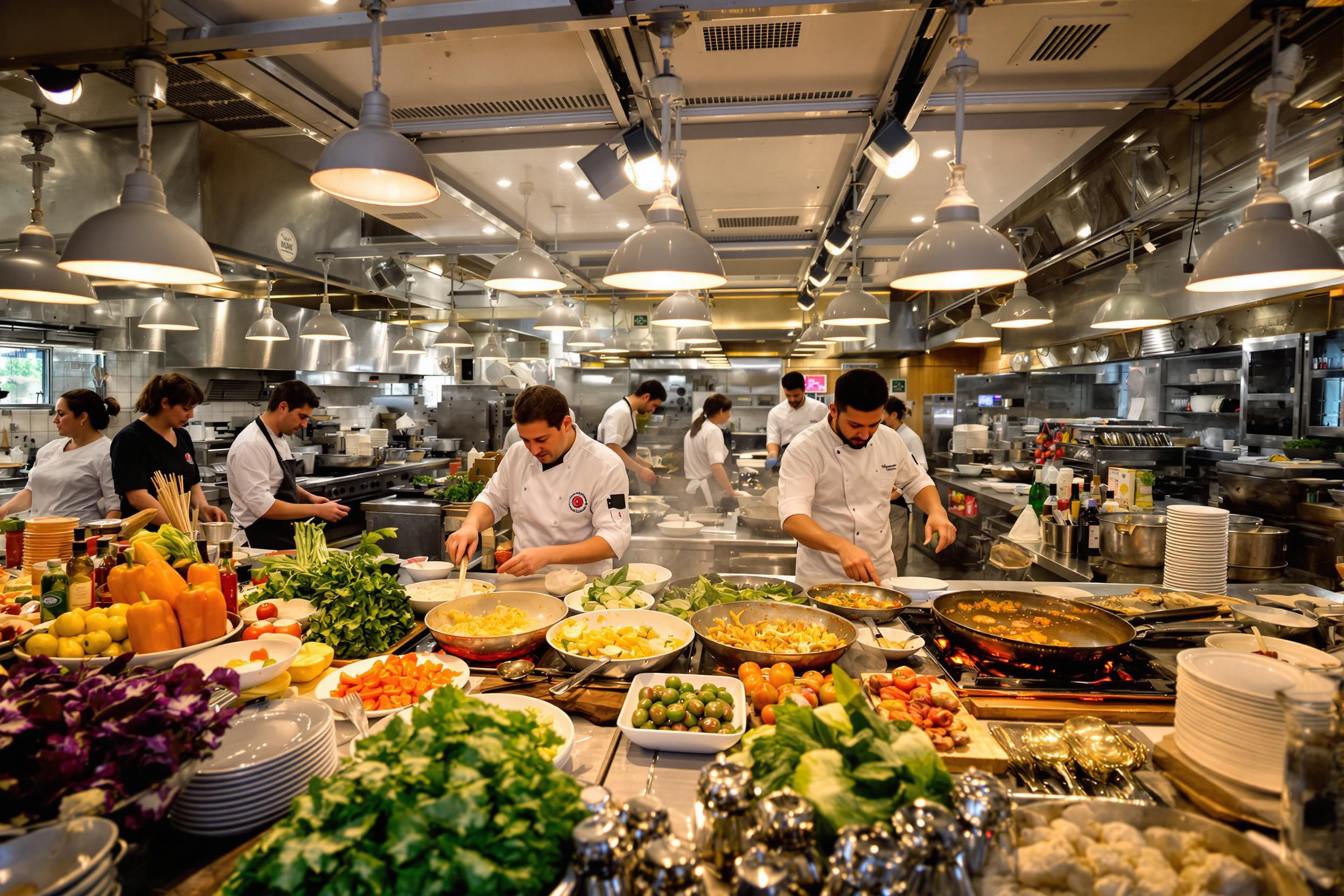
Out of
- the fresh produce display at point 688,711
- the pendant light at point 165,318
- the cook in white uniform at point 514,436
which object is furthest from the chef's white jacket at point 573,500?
the pendant light at point 165,318

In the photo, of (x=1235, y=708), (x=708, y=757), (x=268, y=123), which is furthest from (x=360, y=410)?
(x=1235, y=708)

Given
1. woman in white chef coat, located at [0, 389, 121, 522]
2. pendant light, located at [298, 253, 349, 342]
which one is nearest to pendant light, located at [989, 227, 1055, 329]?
pendant light, located at [298, 253, 349, 342]

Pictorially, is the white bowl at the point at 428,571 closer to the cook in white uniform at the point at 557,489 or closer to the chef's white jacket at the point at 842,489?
the cook in white uniform at the point at 557,489

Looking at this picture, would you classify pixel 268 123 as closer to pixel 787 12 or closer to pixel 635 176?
pixel 635 176

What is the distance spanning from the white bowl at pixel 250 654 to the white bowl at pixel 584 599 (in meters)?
0.84

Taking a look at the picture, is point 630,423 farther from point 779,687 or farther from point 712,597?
point 779,687

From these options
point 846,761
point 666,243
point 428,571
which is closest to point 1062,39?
point 666,243

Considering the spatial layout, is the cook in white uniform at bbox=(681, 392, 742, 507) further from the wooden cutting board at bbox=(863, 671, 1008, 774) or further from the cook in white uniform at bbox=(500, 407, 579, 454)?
the wooden cutting board at bbox=(863, 671, 1008, 774)

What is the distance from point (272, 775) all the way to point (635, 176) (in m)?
3.08

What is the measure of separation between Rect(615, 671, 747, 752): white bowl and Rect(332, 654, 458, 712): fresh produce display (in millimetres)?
474

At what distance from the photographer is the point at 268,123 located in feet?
13.1

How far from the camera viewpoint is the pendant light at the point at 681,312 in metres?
4.17

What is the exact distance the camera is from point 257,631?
189cm

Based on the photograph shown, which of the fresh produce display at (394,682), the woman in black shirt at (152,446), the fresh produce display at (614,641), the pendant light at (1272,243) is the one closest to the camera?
the fresh produce display at (394,682)
